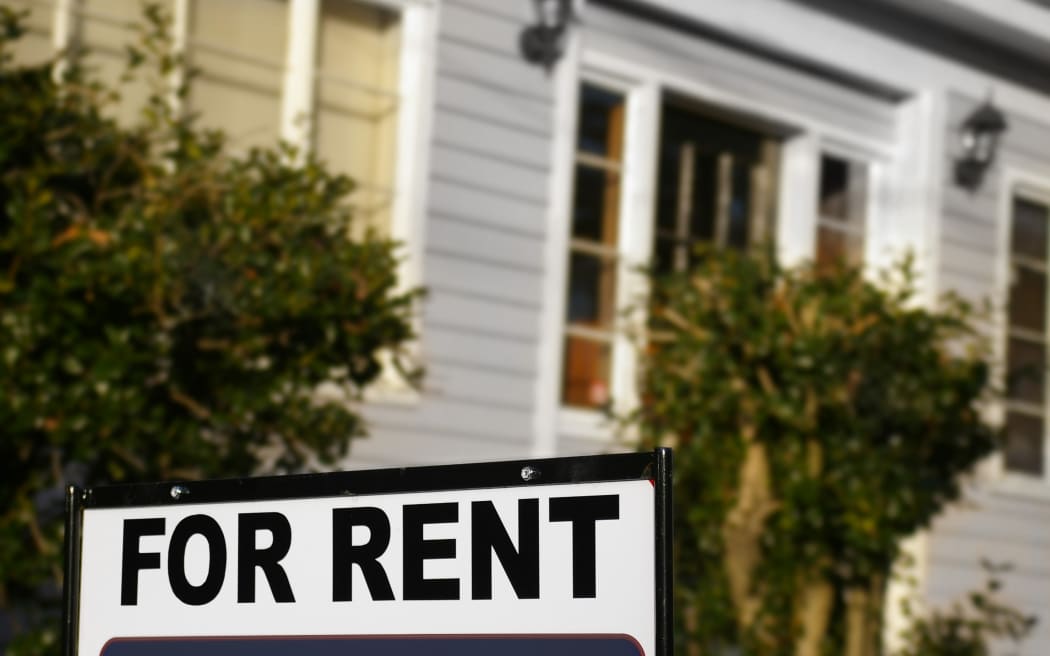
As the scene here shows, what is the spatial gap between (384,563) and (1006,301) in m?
9.55

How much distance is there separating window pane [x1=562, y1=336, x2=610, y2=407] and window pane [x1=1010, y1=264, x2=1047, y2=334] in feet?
12.0

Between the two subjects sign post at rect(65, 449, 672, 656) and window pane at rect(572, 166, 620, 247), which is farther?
window pane at rect(572, 166, 620, 247)

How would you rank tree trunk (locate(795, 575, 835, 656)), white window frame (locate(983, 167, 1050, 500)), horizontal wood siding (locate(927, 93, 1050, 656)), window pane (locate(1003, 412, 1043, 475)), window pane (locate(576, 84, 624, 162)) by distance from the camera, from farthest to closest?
window pane (locate(1003, 412, 1043, 475))
white window frame (locate(983, 167, 1050, 500))
horizontal wood siding (locate(927, 93, 1050, 656))
window pane (locate(576, 84, 624, 162))
tree trunk (locate(795, 575, 835, 656))

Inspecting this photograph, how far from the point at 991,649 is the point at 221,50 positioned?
241 inches

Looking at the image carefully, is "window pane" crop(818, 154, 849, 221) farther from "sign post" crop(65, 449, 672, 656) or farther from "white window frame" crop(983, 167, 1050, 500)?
"sign post" crop(65, 449, 672, 656)

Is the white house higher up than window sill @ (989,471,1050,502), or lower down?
higher up

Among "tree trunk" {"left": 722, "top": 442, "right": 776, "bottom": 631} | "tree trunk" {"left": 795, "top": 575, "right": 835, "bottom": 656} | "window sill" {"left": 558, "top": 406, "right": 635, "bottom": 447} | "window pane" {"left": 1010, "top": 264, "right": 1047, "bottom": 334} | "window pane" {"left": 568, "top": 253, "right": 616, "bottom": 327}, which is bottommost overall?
"tree trunk" {"left": 795, "top": 575, "right": 835, "bottom": 656}

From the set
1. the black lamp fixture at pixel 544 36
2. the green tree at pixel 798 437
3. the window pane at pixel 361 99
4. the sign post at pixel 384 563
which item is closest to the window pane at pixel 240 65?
the window pane at pixel 361 99

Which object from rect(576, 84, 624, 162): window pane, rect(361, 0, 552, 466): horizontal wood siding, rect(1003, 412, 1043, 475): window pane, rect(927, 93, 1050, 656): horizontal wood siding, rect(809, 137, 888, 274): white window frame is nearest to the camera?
rect(361, 0, 552, 466): horizontal wood siding

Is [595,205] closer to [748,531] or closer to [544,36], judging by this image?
[544,36]

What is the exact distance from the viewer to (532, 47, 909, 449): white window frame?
836 centimetres

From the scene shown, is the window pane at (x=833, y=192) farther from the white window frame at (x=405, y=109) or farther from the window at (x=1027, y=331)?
the white window frame at (x=405, y=109)

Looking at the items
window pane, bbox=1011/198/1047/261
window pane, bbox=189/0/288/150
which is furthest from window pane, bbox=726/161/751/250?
window pane, bbox=189/0/288/150

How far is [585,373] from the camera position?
348 inches
